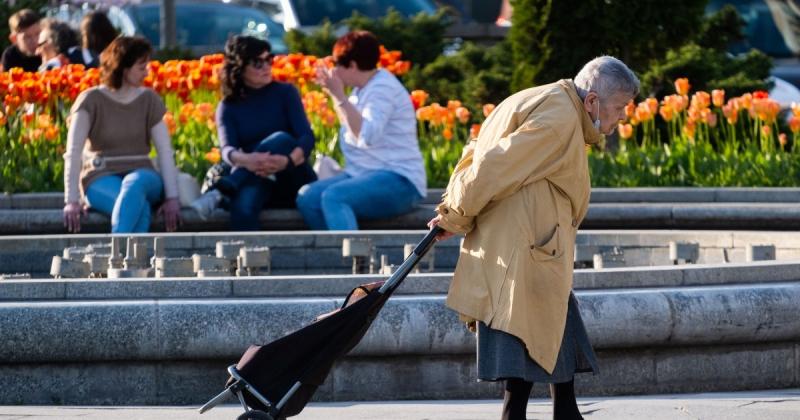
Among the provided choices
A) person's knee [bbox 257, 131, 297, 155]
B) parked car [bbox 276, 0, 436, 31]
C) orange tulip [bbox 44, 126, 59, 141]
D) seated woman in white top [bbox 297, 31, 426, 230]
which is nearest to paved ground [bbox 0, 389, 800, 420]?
seated woman in white top [bbox 297, 31, 426, 230]

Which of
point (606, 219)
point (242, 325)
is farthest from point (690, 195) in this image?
point (242, 325)

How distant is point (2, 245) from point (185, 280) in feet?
7.06

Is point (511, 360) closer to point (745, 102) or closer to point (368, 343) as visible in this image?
point (368, 343)

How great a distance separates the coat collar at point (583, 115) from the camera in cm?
546

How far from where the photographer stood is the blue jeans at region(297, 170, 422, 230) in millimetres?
9352

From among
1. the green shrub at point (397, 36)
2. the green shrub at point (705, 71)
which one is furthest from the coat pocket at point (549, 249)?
the green shrub at point (397, 36)

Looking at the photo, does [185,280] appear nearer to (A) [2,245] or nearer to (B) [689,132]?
(A) [2,245]

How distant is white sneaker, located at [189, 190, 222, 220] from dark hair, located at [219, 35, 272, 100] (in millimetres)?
546

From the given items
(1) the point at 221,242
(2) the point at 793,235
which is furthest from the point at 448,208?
(2) the point at 793,235

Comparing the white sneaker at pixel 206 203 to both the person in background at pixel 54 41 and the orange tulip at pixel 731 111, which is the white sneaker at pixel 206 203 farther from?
the orange tulip at pixel 731 111

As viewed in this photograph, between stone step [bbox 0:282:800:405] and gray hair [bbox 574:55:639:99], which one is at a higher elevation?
gray hair [bbox 574:55:639:99]

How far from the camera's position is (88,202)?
962cm

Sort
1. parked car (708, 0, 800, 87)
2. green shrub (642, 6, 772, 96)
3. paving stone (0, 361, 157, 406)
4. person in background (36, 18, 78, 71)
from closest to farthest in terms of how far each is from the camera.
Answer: paving stone (0, 361, 157, 406)
person in background (36, 18, 78, 71)
green shrub (642, 6, 772, 96)
parked car (708, 0, 800, 87)

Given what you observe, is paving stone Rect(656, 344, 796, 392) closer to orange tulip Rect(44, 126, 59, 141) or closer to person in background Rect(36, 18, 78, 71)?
orange tulip Rect(44, 126, 59, 141)
